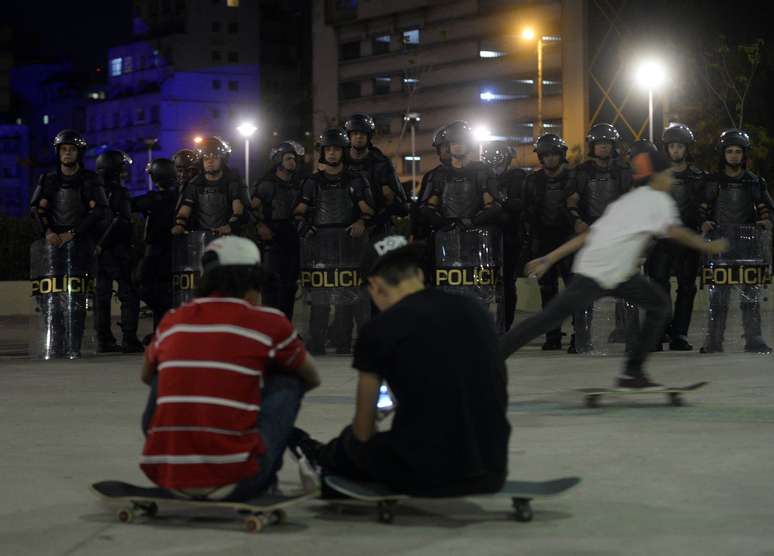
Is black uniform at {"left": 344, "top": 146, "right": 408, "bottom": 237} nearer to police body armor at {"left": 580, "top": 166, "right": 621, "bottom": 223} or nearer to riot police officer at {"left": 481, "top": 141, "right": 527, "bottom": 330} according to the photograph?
riot police officer at {"left": 481, "top": 141, "right": 527, "bottom": 330}

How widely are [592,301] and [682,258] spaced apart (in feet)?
19.0

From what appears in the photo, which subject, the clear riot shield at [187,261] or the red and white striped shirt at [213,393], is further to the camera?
the clear riot shield at [187,261]

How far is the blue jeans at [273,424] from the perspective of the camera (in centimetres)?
612

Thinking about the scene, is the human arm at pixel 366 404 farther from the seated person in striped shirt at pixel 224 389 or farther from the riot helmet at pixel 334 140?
the riot helmet at pixel 334 140

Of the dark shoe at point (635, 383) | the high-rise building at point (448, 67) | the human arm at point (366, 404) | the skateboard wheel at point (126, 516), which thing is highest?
the high-rise building at point (448, 67)

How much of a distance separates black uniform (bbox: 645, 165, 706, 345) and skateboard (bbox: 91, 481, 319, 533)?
9066 mm

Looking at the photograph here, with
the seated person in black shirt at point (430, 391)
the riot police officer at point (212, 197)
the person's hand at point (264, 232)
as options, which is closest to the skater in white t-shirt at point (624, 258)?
the seated person in black shirt at point (430, 391)

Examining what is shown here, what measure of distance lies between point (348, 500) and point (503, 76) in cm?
8121

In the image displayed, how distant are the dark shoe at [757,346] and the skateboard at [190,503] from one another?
900 cm

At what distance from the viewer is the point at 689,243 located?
970 centimetres

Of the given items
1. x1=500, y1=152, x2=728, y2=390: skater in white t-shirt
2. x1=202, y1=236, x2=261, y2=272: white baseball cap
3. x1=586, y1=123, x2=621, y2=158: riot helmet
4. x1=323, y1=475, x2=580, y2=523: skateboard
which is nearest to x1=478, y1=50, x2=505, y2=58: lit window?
x1=586, y1=123, x2=621, y2=158: riot helmet

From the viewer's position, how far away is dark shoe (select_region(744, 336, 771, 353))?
1450 centimetres

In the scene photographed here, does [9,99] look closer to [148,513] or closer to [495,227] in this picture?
[495,227]

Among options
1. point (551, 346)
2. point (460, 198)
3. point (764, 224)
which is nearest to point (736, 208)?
point (764, 224)
